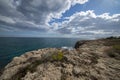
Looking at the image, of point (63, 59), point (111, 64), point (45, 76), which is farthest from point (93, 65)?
point (45, 76)

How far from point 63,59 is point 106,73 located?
11.6ft

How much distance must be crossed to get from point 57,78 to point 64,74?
630mm

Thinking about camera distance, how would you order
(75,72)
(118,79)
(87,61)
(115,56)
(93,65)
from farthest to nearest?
(115,56)
(87,61)
(93,65)
(75,72)
(118,79)

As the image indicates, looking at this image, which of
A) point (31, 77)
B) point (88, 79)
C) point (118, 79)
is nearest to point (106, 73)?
point (118, 79)

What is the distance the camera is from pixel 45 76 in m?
6.01

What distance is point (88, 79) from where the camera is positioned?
18.7 ft

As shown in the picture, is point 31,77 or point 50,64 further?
point 50,64

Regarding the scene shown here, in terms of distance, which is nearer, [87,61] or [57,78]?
[57,78]

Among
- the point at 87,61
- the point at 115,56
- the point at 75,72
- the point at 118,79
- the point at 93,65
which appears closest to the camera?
the point at 118,79

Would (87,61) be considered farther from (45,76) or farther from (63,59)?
(45,76)

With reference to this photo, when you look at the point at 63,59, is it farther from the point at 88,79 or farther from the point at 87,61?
the point at 88,79

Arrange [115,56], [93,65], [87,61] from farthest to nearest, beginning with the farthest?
[115,56]
[87,61]
[93,65]

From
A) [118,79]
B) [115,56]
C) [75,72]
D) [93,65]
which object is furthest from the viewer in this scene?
[115,56]

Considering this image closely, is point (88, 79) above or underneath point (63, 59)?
underneath
